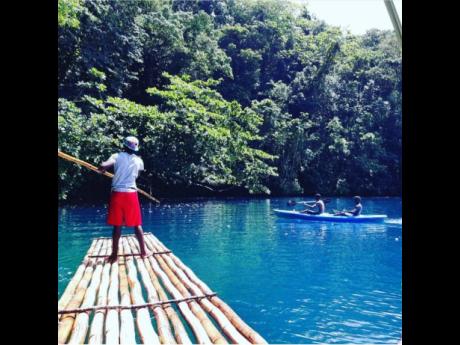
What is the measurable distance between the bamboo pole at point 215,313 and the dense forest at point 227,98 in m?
10.0

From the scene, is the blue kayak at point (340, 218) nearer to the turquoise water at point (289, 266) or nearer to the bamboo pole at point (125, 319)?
the turquoise water at point (289, 266)

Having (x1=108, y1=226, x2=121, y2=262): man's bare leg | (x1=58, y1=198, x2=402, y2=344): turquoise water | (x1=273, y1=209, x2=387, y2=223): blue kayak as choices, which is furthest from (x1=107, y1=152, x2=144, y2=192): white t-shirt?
(x1=273, y1=209, x2=387, y2=223): blue kayak

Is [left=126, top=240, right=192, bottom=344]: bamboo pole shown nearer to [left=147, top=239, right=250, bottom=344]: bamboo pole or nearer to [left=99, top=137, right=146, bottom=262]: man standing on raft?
[left=147, top=239, right=250, bottom=344]: bamboo pole

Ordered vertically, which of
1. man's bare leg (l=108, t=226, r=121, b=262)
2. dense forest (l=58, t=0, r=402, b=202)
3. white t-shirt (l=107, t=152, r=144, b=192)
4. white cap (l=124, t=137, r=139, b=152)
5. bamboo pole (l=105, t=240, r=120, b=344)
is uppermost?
dense forest (l=58, t=0, r=402, b=202)

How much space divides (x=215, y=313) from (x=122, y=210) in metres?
1.50

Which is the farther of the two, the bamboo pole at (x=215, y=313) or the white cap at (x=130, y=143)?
the white cap at (x=130, y=143)

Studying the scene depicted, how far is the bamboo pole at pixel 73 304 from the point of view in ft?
7.73

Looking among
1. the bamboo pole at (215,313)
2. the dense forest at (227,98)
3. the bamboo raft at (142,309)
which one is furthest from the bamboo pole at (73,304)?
the dense forest at (227,98)

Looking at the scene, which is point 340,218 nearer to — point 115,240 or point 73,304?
point 115,240

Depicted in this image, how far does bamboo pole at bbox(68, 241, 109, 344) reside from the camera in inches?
90.9

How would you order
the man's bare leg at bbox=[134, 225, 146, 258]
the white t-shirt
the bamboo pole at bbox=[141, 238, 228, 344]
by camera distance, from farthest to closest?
the man's bare leg at bbox=[134, 225, 146, 258], the white t-shirt, the bamboo pole at bbox=[141, 238, 228, 344]

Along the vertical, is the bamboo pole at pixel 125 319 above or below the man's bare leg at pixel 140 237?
below
